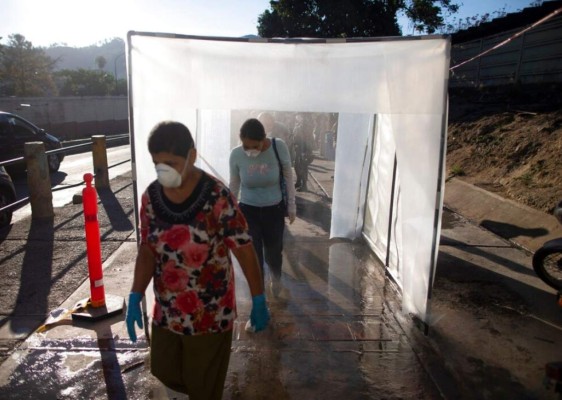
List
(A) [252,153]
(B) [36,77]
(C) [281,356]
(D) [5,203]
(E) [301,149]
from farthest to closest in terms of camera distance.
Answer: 1. (B) [36,77]
2. (E) [301,149]
3. (D) [5,203]
4. (A) [252,153]
5. (C) [281,356]

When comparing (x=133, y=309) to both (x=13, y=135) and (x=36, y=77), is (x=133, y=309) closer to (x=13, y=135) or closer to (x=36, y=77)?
(x=13, y=135)

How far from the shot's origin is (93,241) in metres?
3.84

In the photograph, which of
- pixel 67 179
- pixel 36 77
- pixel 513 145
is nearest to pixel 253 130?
pixel 513 145

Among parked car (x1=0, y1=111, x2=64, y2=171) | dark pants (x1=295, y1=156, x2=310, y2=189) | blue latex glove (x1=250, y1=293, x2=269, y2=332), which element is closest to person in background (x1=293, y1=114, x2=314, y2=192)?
dark pants (x1=295, y1=156, x2=310, y2=189)

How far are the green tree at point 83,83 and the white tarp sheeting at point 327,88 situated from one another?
50.1 meters

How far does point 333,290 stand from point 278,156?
167cm

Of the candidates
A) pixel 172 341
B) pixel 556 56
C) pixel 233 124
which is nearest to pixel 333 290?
pixel 233 124

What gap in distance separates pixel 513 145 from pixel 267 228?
22.8 feet

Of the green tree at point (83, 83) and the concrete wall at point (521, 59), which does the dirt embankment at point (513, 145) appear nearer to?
the concrete wall at point (521, 59)

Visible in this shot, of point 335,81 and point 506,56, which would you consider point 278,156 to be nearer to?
point 335,81

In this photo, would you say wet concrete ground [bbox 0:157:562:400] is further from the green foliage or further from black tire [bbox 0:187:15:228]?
the green foliage

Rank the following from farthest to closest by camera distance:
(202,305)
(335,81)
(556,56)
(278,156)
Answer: (556,56)
(278,156)
(335,81)
(202,305)

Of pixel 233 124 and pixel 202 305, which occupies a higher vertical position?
pixel 233 124

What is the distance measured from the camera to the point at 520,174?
25.9 ft
